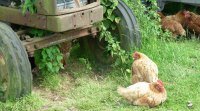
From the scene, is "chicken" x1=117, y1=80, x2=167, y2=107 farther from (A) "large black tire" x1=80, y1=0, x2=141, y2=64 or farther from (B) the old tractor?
(A) "large black tire" x1=80, y1=0, x2=141, y2=64

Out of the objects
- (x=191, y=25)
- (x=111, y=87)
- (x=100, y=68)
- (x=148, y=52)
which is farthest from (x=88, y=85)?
(x=191, y=25)

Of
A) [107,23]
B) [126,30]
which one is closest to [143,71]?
[126,30]

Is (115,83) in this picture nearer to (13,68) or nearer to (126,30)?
(126,30)

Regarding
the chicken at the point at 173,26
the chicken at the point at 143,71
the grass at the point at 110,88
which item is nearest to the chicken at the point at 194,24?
the chicken at the point at 173,26

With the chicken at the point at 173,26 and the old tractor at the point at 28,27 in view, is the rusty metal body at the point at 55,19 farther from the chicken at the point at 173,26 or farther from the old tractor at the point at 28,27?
the chicken at the point at 173,26

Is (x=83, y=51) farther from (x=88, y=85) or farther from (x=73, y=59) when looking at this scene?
(x=88, y=85)

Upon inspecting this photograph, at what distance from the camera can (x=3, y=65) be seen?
506cm

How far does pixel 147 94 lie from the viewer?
5.14 metres

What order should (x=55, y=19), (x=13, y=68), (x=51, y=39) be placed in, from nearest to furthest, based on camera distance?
(x=13, y=68)
(x=55, y=19)
(x=51, y=39)

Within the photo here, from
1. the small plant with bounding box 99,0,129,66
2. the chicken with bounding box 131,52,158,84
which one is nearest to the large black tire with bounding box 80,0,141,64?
the small plant with bounding box 99,0,129,66

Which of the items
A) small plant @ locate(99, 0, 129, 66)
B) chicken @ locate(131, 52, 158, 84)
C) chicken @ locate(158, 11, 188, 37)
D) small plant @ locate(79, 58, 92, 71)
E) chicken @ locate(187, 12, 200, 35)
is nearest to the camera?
chicken @ locate(131, 52, 158, 84)

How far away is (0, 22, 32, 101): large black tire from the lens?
4980 millimetres

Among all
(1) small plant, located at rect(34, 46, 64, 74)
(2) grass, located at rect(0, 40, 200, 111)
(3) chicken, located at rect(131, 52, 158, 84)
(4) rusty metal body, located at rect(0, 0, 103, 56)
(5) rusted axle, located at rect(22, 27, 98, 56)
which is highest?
(4) rusty metal body, located at rect(0, 0, 103, 56)

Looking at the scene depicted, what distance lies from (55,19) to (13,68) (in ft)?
2.27
